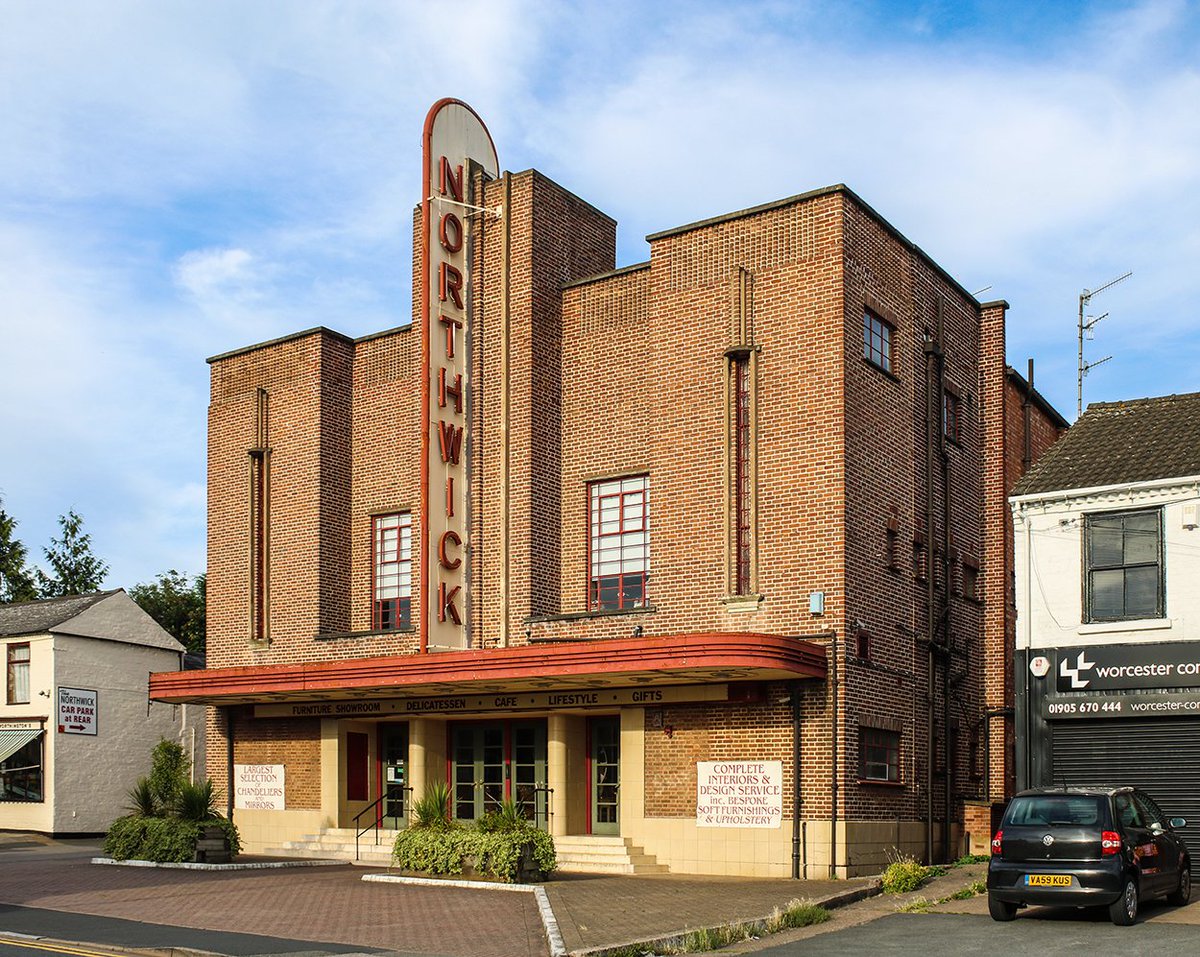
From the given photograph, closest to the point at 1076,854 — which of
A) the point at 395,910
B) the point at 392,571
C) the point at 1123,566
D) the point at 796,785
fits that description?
the point at 796,785

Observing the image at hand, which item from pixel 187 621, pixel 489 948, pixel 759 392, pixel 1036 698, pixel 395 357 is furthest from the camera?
pixel 187 621

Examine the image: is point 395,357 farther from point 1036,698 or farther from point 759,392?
point 1036,698

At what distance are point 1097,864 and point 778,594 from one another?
8.30 m

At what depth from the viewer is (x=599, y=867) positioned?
963 inches

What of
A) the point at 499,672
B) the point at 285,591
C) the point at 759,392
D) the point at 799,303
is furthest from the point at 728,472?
the point at 285,591

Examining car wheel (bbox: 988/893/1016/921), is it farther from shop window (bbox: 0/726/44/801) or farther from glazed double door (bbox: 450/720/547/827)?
shop window (bbox: 0/726/44/801)

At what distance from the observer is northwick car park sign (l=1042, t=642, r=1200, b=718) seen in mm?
21797

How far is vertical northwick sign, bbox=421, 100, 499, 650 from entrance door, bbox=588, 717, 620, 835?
2925 mm

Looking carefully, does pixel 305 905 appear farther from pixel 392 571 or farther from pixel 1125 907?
A: pixel 392 571

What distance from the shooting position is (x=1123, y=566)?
22625mm

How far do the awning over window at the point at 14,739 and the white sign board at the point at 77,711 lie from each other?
681 millimetres

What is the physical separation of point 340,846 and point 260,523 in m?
7.27

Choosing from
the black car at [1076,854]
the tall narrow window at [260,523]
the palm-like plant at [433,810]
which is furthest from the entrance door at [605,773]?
the black car at [1076,854]

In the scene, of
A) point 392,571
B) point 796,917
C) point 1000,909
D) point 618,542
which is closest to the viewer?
point 1000,909
